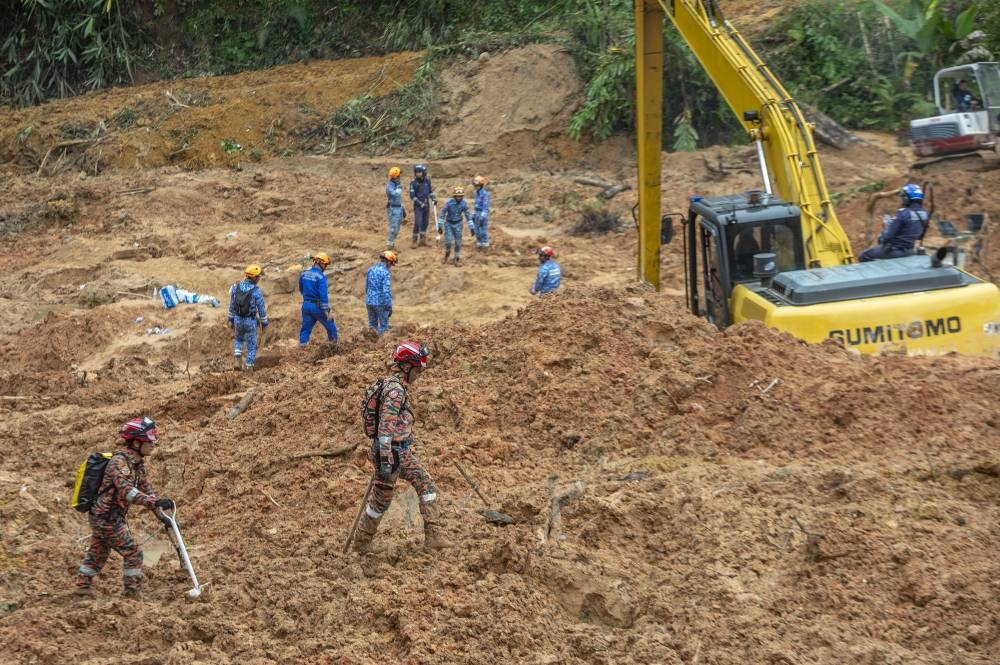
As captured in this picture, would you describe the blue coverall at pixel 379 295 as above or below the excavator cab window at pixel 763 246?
below

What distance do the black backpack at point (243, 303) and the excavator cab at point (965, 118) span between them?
1233 cm

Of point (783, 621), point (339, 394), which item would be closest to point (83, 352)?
point (339, 394)

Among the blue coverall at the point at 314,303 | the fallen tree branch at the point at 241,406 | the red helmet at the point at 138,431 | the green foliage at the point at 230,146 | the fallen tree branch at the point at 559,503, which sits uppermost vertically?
the green foliage at the point at 230,146

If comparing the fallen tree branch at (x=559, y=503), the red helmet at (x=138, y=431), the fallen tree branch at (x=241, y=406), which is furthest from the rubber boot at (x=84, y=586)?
the fallen tree branch at (x=241, y=406)

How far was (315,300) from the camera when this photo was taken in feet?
50.3

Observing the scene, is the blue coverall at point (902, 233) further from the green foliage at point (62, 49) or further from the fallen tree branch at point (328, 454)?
the green foliage at point (62, 49)

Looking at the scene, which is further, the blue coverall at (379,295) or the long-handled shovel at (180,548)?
the blue coverall at (379,295)

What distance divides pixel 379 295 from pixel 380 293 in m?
0.03

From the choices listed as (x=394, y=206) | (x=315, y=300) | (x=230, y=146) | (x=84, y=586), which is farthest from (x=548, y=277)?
(x=230, y=146)

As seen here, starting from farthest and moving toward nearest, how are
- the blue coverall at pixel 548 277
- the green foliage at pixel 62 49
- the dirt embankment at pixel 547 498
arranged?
the green foliage at pixel 62 49
the blue coverall at pixel 548 277
the dirt embankment at pixel 547 498

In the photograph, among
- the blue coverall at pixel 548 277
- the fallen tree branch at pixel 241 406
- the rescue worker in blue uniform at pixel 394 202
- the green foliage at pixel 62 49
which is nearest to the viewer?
the fallen tree branch at pixel 241 406

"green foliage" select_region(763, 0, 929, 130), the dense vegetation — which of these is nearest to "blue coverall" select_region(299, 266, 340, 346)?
the dense vegetation

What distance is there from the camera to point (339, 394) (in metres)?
11.7

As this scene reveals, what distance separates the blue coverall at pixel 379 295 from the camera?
15352mm
